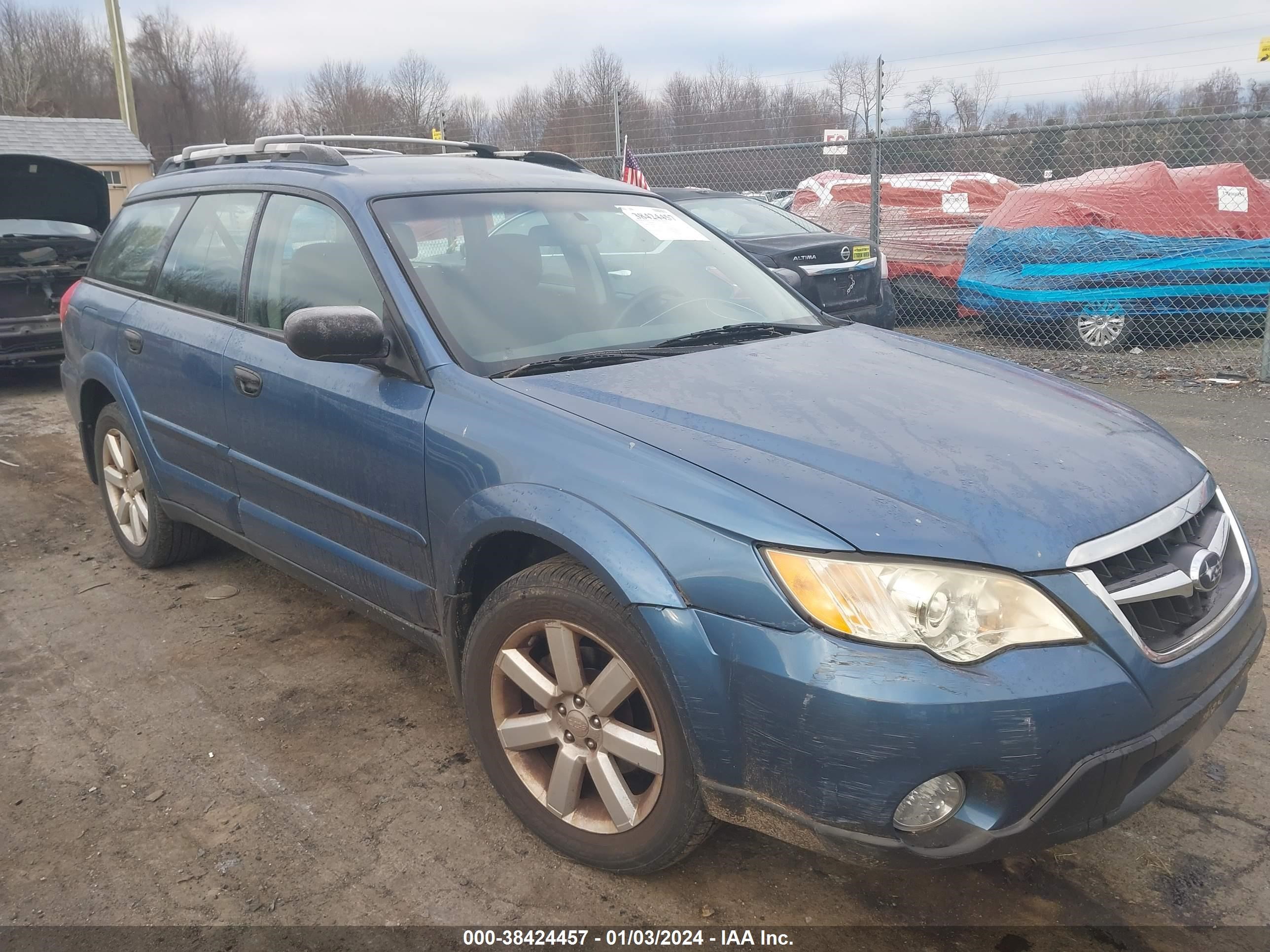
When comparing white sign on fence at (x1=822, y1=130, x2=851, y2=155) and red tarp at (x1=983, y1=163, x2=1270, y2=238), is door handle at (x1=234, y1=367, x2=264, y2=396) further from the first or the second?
red tarp at (x1=983, y1=163, x2=1270, y2=238)

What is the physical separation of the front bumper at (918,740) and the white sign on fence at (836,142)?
7.71 metres

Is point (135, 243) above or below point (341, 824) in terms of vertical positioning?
above

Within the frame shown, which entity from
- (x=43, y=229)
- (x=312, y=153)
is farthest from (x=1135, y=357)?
(x=43, y=229)

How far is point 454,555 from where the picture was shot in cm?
261

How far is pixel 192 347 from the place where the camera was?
11.9 ft

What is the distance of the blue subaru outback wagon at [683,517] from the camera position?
1926 millimetres

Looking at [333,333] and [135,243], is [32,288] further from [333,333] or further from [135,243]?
[333,333]

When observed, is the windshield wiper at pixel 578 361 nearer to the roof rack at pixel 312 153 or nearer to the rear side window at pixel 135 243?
the roof rack at pixel 312 153

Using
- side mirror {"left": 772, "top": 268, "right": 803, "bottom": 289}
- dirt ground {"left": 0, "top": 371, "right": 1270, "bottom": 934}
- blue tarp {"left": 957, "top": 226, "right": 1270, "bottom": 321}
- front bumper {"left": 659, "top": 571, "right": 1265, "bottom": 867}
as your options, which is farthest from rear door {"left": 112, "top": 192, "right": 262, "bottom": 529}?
blue tarp {"left": 957, "top": 226, "right": 1270, "bottom": 321}

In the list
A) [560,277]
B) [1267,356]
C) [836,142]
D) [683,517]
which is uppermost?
[836,142]

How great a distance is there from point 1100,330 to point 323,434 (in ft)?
27.1

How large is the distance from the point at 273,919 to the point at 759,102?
1355 centimetres

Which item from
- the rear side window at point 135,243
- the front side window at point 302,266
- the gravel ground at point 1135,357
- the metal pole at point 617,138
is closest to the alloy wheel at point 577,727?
the front side window at point 302,266

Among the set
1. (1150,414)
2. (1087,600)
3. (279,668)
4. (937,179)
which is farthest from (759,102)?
(1087,600)
